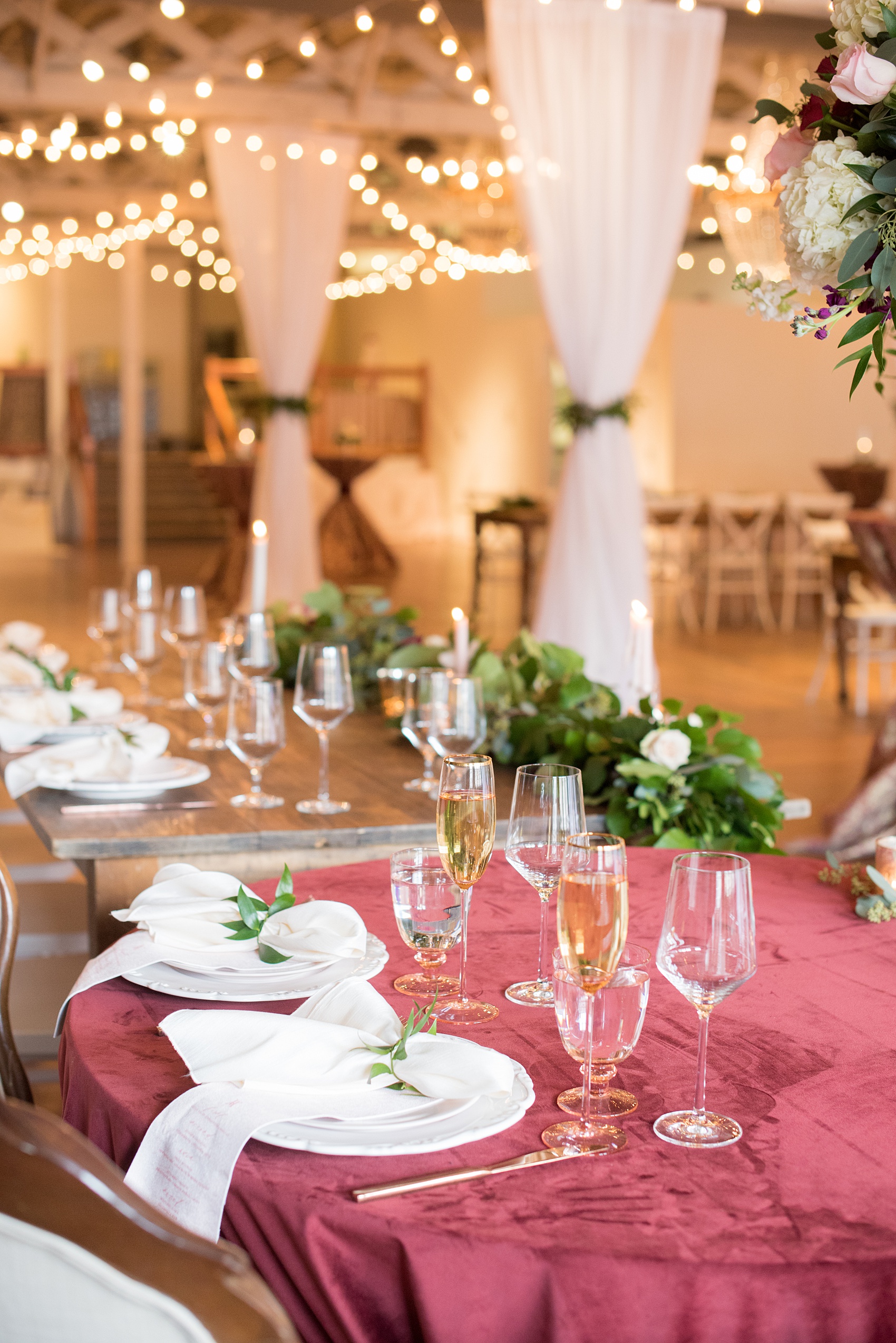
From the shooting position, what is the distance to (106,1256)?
0.79 metres

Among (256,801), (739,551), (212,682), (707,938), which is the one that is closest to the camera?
(707,938)

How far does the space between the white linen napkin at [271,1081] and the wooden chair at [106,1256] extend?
23 cm

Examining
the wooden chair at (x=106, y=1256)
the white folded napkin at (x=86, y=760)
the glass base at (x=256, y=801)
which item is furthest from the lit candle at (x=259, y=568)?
the wooden chair at (x=106, y=1256)

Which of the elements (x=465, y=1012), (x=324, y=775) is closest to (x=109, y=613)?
(x=324, y=775)

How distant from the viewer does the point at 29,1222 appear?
2.61ft

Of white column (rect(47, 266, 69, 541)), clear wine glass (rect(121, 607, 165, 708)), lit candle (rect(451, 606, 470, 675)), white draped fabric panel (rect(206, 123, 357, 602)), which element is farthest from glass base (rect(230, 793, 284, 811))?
white column (rect(47, 266, 69, 541))

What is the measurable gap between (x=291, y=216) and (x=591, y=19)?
9.91ft

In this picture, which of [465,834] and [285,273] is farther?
[285,273]

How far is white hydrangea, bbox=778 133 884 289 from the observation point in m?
1.50

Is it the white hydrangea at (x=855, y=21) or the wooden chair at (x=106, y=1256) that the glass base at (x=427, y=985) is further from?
the white hydrangea at (x=855, y=21)

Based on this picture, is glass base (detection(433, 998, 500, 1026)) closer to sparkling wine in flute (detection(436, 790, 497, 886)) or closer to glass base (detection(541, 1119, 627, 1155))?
sparkling wine in flute (detection(436, 790, 497, 886))

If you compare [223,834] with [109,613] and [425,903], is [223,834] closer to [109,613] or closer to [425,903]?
[425,903]

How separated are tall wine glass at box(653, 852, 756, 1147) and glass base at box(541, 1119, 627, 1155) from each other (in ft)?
0.13

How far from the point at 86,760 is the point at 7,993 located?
74 cm
